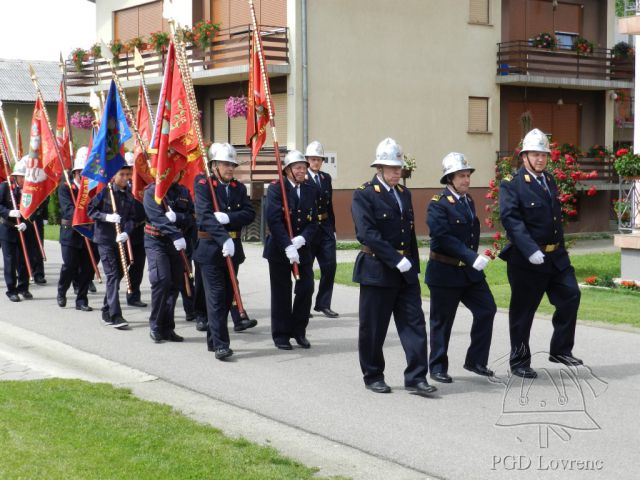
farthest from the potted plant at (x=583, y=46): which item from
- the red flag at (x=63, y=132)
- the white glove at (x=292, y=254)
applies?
the white glove at (x=292, y=254)

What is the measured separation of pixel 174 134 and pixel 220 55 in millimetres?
17231

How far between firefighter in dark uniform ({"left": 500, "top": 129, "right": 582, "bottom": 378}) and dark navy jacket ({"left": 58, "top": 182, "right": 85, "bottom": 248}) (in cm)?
700

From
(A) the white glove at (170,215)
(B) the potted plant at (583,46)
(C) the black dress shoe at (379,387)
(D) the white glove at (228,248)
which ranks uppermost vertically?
(B) the potted plant at (583,46)

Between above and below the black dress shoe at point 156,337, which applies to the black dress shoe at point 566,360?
above

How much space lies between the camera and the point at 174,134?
1083 cm

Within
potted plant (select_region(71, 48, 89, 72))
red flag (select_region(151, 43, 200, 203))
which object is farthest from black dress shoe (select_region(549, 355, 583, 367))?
potted plant (select_region(71, 48, 89, 72))

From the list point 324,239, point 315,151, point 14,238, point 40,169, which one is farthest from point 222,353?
point 40,169

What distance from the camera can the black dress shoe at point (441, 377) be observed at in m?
8.33

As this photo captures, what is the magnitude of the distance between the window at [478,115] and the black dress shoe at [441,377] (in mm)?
20756

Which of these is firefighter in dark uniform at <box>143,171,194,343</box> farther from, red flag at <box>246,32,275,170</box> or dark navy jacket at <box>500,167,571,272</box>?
dark navy jacket at <box>500,167,571,272</box>

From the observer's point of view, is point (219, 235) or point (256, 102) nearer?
point (219, 235)

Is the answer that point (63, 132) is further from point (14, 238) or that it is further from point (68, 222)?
point (68, 222)

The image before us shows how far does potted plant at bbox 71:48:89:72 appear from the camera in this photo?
33188mm

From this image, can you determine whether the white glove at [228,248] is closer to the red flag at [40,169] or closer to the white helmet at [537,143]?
the white helmet at [537,143]
